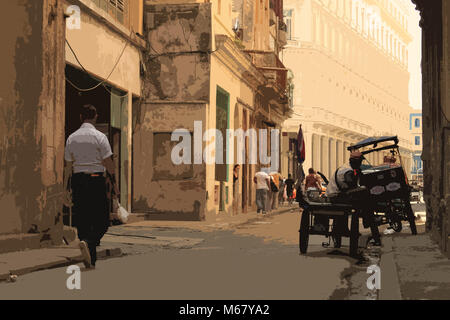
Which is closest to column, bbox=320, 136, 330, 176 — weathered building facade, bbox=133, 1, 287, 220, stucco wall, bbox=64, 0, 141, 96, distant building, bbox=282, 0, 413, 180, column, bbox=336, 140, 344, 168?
distant building, bbox=282, 0, 413, 180

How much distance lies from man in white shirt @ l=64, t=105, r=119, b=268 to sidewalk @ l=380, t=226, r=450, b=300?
3313 mm

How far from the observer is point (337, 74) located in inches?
2616

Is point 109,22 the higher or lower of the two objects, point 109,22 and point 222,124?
the higher

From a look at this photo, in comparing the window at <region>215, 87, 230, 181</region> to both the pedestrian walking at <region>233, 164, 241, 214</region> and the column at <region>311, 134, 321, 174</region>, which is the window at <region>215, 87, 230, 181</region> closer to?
the pedestrian walking at <region>233, 164, 241, 214</region>

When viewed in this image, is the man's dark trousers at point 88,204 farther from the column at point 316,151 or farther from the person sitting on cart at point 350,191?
the column at point 316,151

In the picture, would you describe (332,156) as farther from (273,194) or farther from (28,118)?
(28,118)

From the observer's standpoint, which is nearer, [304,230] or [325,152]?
[304,230]

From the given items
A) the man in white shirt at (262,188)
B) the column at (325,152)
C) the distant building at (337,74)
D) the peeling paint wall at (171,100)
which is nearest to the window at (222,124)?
the man in white shirt at (262,188)

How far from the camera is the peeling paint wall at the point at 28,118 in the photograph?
543 inches

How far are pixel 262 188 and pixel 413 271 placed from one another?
68.6 feet

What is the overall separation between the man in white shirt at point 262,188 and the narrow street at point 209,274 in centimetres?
1475

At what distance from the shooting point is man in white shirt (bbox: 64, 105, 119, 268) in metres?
10.3

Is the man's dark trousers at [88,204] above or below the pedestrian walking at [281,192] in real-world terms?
above

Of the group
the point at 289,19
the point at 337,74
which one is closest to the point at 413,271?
the point at 289,19
